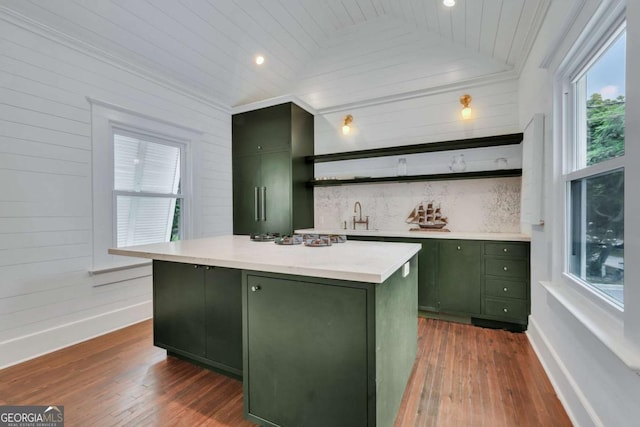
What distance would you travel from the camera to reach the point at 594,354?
57.3 inches

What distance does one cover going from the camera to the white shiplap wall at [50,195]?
238 cm

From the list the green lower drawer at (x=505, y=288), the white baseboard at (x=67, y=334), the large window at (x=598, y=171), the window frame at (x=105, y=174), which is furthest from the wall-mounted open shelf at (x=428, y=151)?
the white baseboard at (x=67, y=334)

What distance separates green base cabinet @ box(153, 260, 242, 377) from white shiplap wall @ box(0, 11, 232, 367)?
1065mm

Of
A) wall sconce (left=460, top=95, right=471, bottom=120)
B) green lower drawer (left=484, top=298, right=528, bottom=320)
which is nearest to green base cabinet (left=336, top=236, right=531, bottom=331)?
green lower drawer (left=484, top=298, right=528, bottom=320)

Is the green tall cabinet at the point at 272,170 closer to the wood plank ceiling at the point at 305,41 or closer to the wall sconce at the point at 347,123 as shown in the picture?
the wood plank ceiling at the point at 305,41

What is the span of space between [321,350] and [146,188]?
3.07 m

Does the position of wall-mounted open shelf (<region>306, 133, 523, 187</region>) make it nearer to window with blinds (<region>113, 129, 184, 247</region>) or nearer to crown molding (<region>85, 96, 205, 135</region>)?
crown molding (<region>85, 96, 205, 135</region>)

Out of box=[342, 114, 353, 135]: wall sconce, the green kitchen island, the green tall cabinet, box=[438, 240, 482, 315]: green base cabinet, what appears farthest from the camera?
box=[342, 114, 353, 135]: wall sconce

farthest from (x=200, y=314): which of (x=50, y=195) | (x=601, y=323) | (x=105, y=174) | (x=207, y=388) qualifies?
(x=601, y=323)

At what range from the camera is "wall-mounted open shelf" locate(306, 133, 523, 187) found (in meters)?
3.32

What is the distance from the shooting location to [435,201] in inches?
151

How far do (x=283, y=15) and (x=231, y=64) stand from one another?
2.87ft

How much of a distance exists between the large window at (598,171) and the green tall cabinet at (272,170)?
Result: 3.03 metres

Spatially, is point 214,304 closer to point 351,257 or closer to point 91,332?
point 351,257
